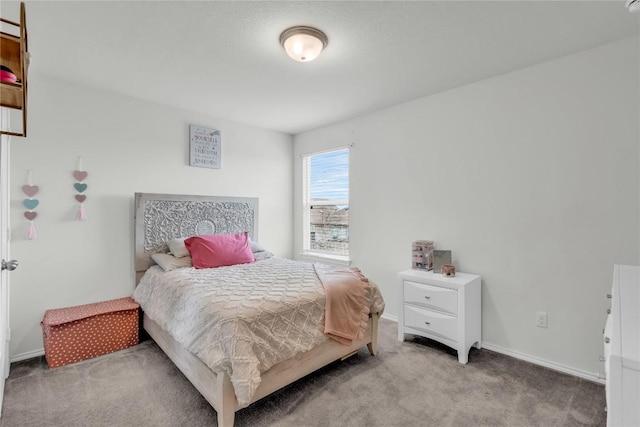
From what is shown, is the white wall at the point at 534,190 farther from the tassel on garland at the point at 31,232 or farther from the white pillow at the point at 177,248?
the tassel on garland at the point at 31,232

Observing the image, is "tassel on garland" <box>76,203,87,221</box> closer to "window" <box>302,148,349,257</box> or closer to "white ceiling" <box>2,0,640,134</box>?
"white ceiling" <box>2,0,640,134</box>

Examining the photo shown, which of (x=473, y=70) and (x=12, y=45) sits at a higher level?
(x=473, y=70)

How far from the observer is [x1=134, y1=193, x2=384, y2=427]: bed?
63.4 inches

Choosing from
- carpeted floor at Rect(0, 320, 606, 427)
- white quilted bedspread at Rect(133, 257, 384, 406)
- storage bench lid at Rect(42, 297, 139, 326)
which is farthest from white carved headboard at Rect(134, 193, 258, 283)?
carpeted floor at Rect(0, 320, 606, 427)

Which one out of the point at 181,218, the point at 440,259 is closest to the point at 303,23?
the point at 440,259

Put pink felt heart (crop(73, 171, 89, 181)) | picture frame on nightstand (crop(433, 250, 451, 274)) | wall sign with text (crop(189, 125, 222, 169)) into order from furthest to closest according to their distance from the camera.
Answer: wall sign with text (crop(189, 125, 222, 169)) < picture frame on nightstand (crop(433, 250, 451, 274)) < pink felt heart (crop(73, 171, 89, 181))

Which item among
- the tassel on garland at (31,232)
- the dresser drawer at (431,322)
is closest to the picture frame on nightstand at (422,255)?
the dresser drawer at (431,322)

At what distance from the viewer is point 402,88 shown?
9.30 feet

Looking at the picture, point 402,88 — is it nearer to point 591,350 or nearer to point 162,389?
point 591,350

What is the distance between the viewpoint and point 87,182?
9.07ft

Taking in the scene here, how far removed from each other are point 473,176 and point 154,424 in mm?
2977

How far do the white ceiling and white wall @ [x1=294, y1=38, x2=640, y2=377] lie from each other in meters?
0.25

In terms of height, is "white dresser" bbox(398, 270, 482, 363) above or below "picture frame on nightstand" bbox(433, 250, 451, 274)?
below

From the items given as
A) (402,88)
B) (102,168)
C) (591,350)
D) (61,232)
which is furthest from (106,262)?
(591,350)
